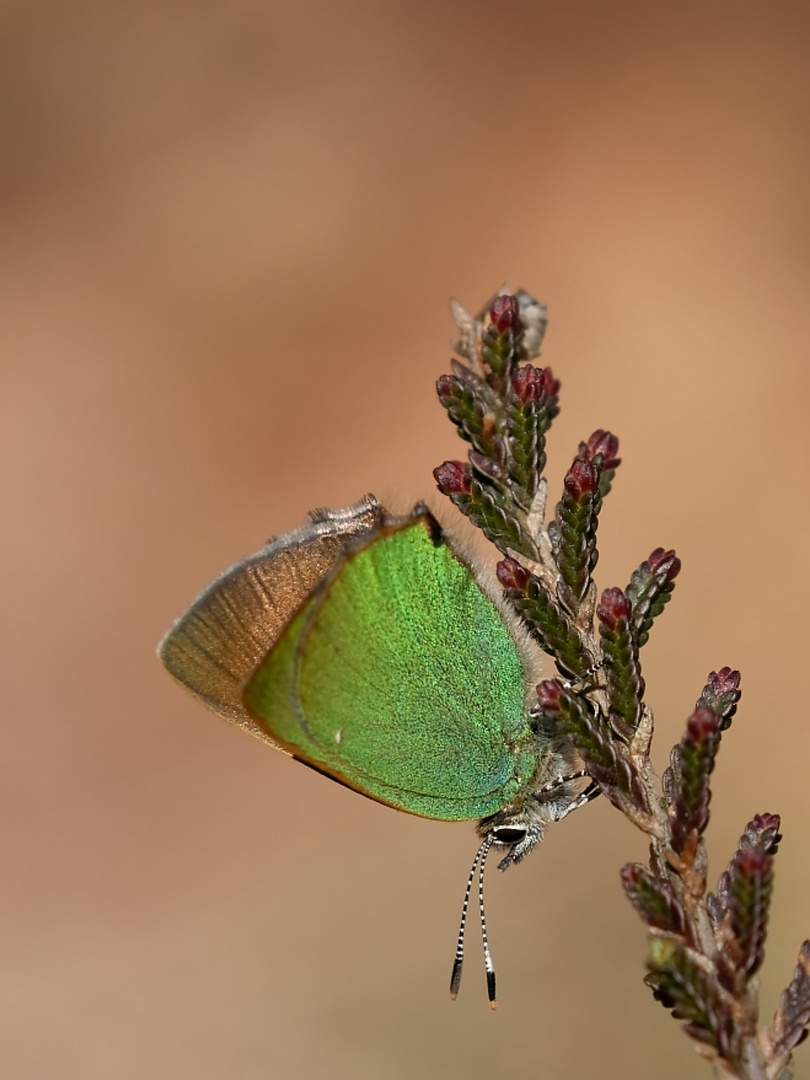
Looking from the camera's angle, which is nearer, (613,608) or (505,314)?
(613,608)

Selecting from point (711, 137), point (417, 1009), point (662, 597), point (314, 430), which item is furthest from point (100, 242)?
point (662, 597)

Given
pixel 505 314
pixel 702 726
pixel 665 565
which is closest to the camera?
pixel 702 726

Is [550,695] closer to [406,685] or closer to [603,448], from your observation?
[406,685]

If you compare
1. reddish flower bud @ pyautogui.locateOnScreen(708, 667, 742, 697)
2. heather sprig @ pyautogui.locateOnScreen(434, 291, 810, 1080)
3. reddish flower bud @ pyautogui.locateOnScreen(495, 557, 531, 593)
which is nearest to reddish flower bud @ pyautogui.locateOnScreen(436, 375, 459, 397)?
heather sprig @ pyautogui.locateOnScreen(434, 291, 810, 1080)

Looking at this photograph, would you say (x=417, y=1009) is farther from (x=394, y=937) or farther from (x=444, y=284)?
(x=444, y=284)

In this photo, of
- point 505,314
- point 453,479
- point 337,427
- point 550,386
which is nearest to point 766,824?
point 453,479
